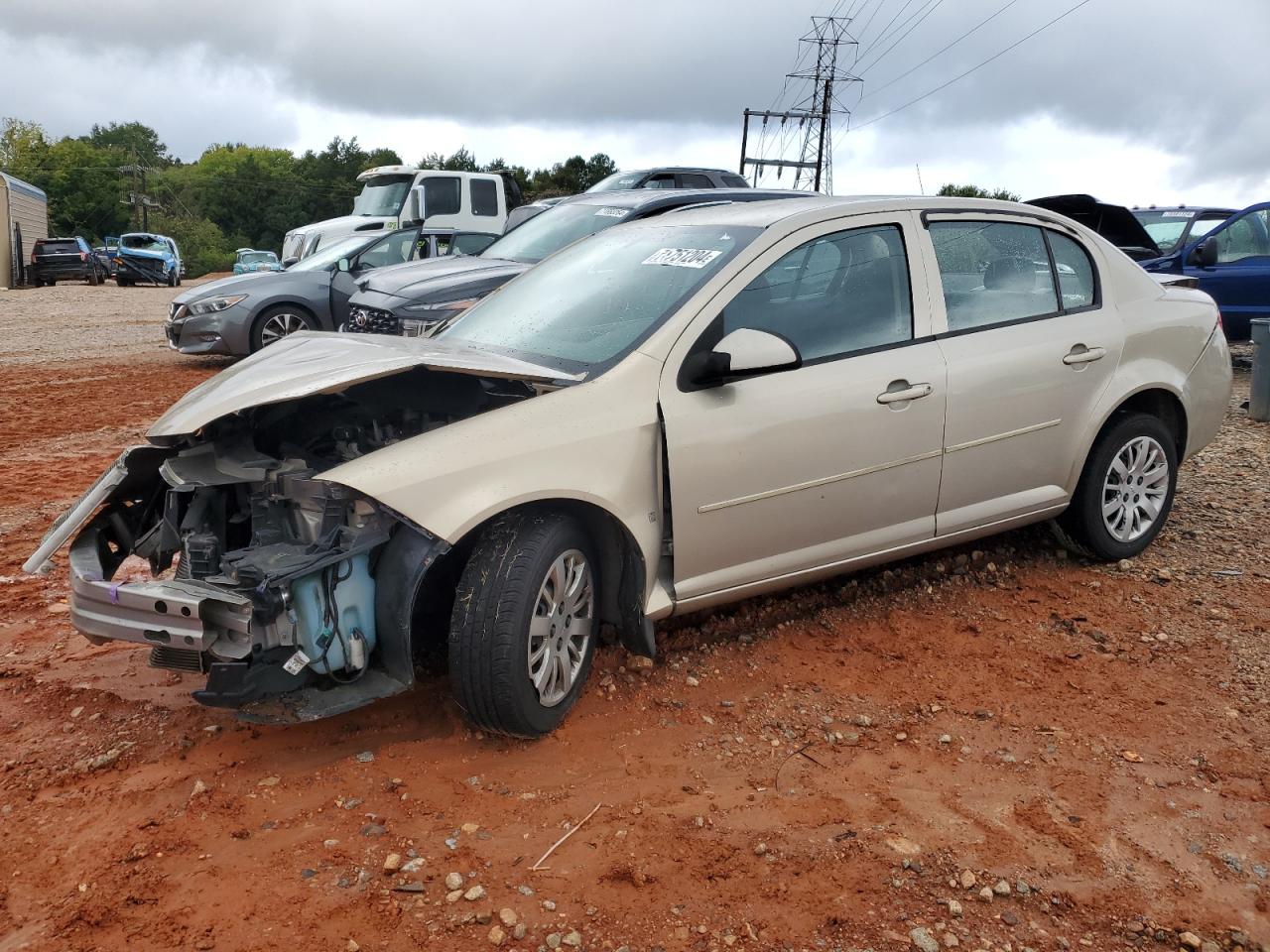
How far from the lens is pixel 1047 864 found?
3016 millimetres

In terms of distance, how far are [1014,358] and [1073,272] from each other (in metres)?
0.75

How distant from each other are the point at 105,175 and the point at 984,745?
7746 cm

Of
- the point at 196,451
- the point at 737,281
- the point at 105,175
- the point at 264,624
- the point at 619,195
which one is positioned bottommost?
the point at 264,624

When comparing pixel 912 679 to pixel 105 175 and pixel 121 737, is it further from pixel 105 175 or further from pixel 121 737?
pixel 105 175

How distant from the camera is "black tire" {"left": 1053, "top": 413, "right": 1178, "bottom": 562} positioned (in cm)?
503

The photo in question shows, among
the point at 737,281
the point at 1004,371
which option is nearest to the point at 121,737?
the point at 737,281

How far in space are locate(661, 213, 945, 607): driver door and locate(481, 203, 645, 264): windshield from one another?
194 inches

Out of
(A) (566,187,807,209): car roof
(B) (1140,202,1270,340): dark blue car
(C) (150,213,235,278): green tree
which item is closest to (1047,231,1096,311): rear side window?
(A) (566,187,807,209): car roof

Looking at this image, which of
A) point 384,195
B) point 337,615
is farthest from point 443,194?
point 337,615

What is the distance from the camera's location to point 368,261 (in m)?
12.4

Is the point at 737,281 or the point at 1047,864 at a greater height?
the point at 737,281

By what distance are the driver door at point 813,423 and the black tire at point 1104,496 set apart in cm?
107

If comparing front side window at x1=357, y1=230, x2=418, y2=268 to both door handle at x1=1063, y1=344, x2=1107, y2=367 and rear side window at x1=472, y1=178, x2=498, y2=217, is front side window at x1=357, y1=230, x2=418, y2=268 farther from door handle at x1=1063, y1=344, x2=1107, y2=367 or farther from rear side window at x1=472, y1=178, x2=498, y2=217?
door handle at x1=1063, y1=344, x2=1107, y2=367

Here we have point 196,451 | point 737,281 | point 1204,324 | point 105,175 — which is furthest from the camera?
point 105,175
